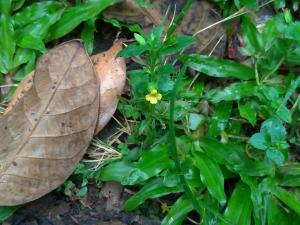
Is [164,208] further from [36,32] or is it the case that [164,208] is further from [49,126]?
[36,32]

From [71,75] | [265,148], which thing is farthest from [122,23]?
[265,148]

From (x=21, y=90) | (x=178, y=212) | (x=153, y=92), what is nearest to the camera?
(x=153, y=92)

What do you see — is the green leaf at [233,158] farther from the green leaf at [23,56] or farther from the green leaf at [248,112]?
the green leaf at [23,56]

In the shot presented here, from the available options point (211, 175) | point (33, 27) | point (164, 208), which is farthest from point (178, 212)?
point (33, 27)

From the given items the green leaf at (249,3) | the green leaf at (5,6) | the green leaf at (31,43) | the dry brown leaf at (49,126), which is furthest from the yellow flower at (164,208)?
the green leaf at (5,6)

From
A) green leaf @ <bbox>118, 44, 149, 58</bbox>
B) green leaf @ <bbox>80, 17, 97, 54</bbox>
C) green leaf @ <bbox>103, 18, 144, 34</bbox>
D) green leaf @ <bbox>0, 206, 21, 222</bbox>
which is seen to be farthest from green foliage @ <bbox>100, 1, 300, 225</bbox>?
green leaf @ <bbox>0, 206, 21, 222</bbox>

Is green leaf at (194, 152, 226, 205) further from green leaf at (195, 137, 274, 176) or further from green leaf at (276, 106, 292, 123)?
green leaf at (276, 106, 292, 123)
